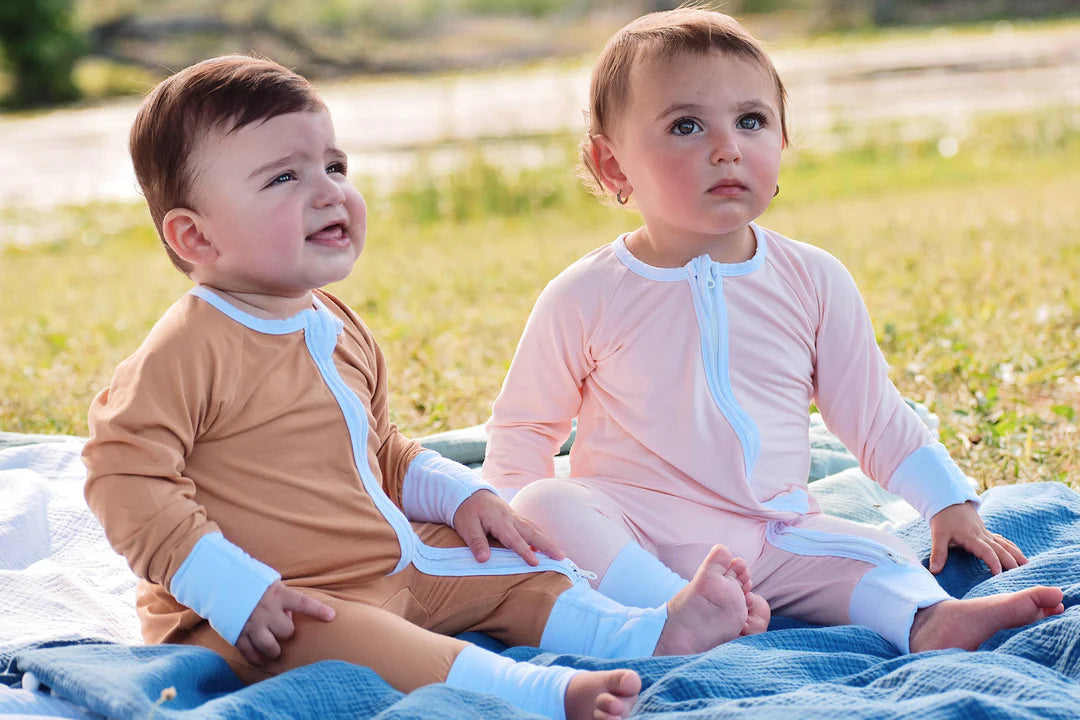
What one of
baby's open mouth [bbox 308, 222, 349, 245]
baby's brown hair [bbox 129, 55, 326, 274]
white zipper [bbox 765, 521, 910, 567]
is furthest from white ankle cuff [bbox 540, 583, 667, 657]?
baby's brown hair [bbox 129, 55, 326, 274]

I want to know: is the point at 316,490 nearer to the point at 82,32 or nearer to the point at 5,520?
the point at 5,520

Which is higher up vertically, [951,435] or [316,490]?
[316,490]

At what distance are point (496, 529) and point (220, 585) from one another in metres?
0.55

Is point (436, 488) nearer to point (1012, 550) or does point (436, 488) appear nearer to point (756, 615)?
point (756, 615)

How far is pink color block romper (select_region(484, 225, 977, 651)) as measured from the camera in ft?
8.05

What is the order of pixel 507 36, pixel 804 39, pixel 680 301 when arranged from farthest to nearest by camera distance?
pixel 507 36 → pixel 804 39 → pixel 680 301

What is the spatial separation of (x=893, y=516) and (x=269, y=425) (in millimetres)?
1539

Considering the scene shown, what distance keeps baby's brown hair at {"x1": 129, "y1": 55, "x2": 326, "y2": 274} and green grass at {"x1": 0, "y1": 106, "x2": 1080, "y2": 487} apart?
1.67m

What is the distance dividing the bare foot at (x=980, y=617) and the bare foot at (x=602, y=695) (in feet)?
1.91

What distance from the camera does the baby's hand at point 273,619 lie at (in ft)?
6.64

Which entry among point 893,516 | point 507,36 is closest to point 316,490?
point 893,516

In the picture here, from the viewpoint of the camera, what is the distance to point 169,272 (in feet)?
22.8

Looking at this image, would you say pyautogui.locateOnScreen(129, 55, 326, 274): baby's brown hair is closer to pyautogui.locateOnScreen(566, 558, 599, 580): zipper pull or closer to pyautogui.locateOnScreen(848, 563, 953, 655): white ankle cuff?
pyautogui.locateOnScreen(566, 558, 599, 580): zipper pull

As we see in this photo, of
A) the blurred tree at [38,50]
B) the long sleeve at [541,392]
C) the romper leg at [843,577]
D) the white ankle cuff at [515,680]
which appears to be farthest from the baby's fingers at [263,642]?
the blurred tree at [38,50]
